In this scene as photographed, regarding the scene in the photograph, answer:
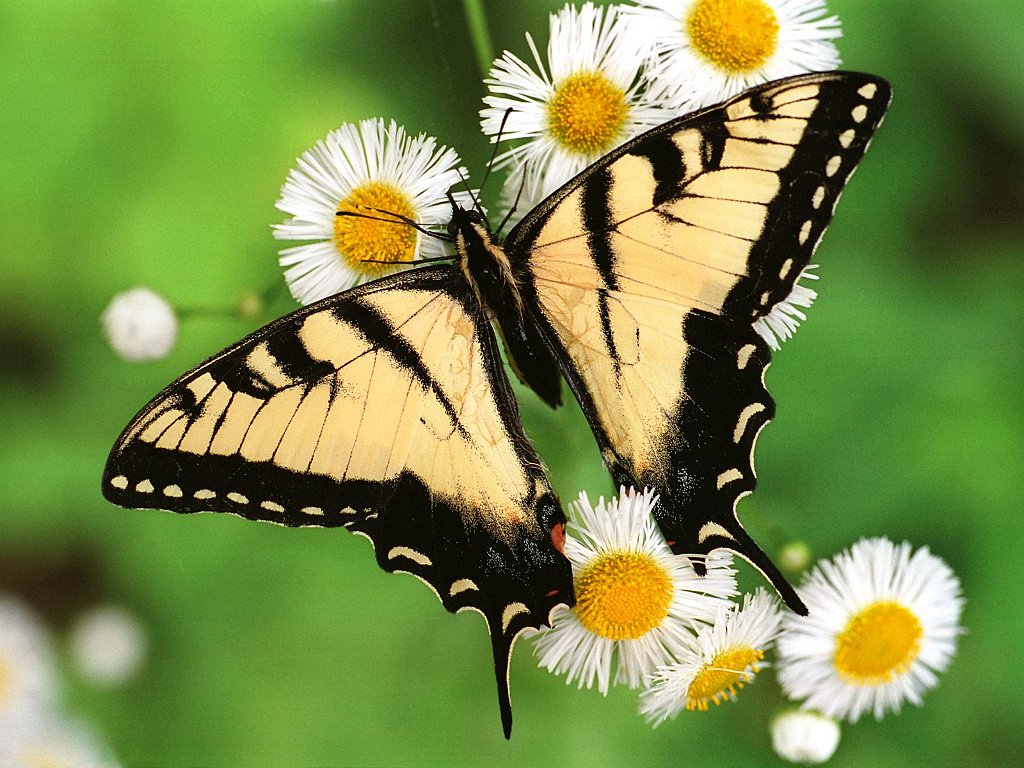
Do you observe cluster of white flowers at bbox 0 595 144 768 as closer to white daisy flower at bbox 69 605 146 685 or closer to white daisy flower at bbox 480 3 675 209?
white daisy flower at bbox 69 605 146 685

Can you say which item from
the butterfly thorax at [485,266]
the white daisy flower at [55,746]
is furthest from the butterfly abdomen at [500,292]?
the white daisy flower at [55,746]

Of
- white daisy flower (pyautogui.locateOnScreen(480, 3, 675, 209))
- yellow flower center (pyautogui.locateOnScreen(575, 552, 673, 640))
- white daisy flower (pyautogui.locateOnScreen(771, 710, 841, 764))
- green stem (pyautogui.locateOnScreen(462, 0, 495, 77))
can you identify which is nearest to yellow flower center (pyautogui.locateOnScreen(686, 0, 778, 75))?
white daisy flower (pyautogui.locateOnScreen(480, 3, 675, 209))

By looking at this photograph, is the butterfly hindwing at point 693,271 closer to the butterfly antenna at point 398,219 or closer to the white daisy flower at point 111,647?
the butterfly antenna at point 398,219

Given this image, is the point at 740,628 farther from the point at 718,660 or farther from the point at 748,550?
the point at 748,550

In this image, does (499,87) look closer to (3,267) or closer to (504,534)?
(504,534)

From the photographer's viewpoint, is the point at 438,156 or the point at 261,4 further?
the point at 261,4

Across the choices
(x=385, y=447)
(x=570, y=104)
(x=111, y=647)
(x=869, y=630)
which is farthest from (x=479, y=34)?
(x=111, y=647)

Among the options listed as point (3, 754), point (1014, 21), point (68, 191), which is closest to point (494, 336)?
point (68, 191)
